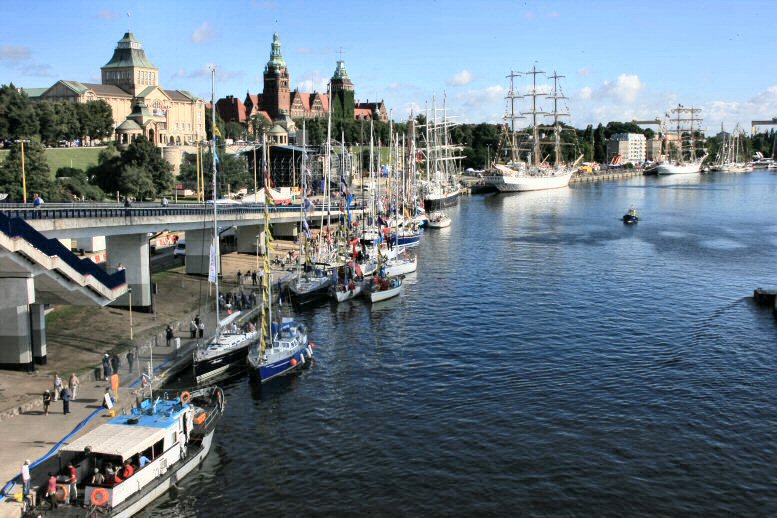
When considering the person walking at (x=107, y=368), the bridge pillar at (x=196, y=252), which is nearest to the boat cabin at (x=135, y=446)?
the person walking at (x=107, y=368)

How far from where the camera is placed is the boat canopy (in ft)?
102

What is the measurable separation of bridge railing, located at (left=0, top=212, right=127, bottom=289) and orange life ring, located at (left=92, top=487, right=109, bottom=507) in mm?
16670

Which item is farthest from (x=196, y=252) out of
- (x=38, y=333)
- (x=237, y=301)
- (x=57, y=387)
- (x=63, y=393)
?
(x=63, y=393)

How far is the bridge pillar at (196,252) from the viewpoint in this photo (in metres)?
72.3

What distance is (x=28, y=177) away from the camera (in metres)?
91.4

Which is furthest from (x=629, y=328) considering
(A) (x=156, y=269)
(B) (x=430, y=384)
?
(A) (x=156, y=269)

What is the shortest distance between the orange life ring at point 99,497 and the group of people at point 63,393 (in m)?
9.51

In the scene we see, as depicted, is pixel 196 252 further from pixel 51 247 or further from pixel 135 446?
pixel 135 446

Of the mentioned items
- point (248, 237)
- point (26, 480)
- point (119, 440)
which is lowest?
point (26, 480)

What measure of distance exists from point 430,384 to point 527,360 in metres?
8.23

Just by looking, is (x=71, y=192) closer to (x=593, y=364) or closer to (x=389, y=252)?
(x=389, y=252)

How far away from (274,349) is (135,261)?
17833 mm

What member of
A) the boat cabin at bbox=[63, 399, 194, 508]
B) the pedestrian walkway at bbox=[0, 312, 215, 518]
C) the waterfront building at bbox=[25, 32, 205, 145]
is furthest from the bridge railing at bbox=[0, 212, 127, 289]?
the waterfront building at bbox=[25, 32, 205, 145]

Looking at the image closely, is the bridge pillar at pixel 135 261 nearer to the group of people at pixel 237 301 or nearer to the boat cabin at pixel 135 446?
the group of people at pixel 237 301
